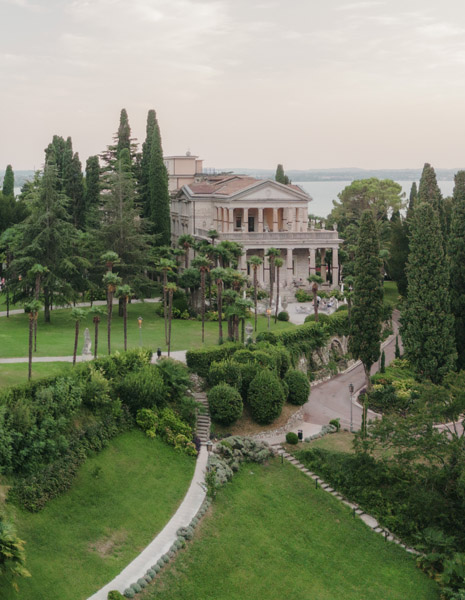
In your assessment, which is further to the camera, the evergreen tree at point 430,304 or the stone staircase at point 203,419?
the evergreen tree at point 430,304

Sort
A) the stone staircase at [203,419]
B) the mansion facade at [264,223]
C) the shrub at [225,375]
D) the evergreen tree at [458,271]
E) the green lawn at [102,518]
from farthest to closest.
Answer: the mansion facade at [264,223] < the evergreen tree at [458,271] < the shrub at [225,375] < the stone staircase at [203,419] < the green lawn at [102,518]

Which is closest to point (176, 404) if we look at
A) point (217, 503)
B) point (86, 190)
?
point (217, 503)

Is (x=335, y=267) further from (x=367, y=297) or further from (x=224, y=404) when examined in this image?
(x=224, y=404)

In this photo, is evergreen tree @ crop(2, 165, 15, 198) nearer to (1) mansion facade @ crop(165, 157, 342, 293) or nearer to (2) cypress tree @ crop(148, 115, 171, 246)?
(1) mansion facade @ crop(165, 157, 342, 293)

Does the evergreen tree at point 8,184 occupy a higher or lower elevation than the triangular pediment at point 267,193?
higher

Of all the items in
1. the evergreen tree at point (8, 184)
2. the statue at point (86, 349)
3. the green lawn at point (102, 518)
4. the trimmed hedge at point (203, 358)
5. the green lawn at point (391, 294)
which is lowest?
the green lawn at point (102, 518)

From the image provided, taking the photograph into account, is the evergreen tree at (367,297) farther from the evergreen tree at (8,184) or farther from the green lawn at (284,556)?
the evergreen tree at (8,184)

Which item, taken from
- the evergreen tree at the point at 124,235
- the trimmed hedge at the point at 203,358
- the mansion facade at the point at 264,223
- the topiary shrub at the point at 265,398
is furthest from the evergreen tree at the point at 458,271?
the evergreen tree at the point at 124,235
